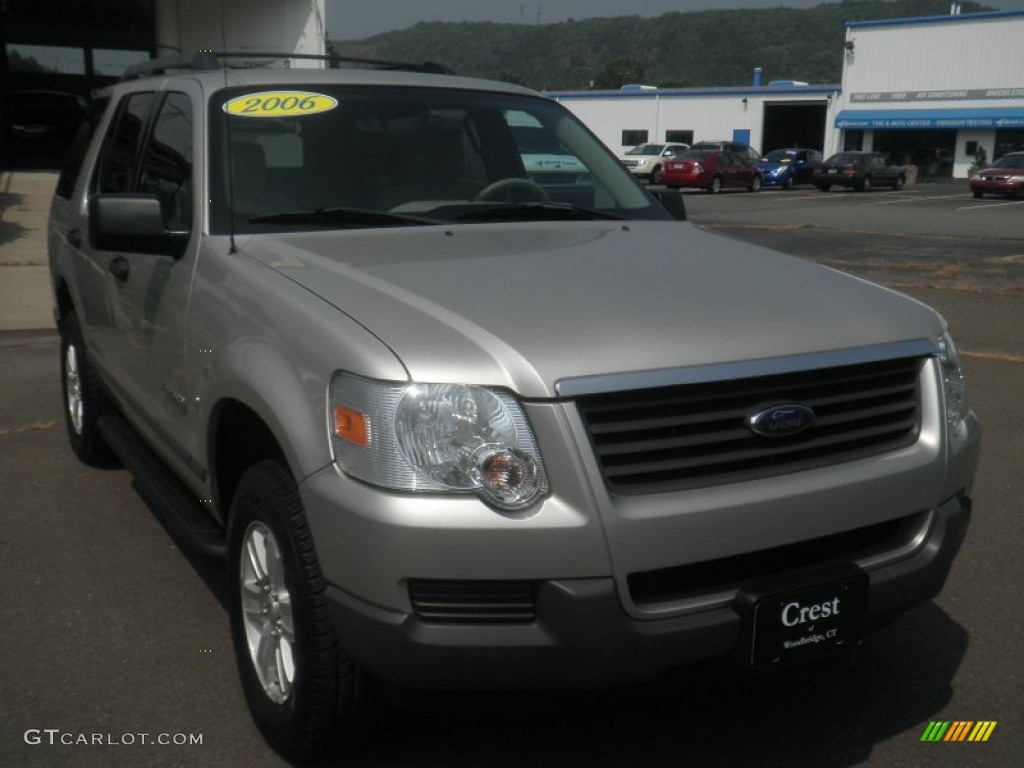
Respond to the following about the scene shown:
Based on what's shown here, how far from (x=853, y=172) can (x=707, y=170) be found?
5630 mm

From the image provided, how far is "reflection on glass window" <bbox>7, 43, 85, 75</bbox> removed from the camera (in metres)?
23.1

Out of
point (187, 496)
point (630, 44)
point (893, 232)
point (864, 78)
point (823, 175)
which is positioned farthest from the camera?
point (630, 44)

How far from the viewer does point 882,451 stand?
9.44 ft

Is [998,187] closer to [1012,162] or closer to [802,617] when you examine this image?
[1012,162]

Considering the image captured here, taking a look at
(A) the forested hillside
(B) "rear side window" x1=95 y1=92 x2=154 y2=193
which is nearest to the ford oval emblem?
(B) "rear side window" x1=95 y1=92 x2=154 y2=193

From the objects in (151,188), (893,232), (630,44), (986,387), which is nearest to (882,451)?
(151,188)

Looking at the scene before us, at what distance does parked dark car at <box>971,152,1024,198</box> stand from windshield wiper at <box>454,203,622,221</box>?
33.1 metres

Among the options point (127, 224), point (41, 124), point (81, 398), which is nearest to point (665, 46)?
point (41, 124)

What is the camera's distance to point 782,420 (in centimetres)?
267

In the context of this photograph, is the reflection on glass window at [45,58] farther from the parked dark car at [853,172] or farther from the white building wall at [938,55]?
the white building wall at [938,55]

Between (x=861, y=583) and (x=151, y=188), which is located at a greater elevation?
(x=151, y=188)

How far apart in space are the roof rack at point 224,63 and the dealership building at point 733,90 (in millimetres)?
16027

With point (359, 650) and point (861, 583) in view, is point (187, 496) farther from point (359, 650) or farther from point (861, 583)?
point (861, 583)

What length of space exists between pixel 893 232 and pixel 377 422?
19785mm
